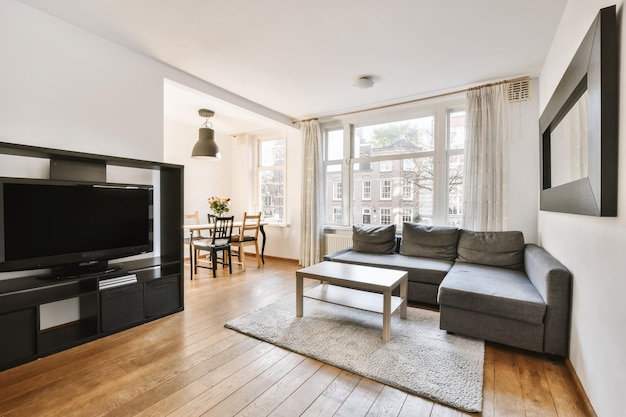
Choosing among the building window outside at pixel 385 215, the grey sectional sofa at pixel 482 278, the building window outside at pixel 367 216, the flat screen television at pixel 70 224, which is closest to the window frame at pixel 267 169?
→ the building window outside at pixel 367 216

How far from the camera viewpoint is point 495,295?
2291 millimetres

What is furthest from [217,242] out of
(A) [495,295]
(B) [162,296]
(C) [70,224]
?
(A) [495,295]

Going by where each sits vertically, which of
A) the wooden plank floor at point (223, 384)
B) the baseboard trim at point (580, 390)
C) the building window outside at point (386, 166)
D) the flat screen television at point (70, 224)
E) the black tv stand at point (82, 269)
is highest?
the building window outside at point (386, 166)

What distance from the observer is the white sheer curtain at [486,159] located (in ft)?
11.6

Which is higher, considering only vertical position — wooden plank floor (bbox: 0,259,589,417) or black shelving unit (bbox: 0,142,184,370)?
black shelving unit (bbox: 0,142,184,370)

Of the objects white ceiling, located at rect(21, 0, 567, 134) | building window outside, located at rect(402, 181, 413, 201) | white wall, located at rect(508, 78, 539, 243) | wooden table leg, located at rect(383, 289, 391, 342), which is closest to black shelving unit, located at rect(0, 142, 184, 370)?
white ceiling, located at rect(21, 0, 567, 134)

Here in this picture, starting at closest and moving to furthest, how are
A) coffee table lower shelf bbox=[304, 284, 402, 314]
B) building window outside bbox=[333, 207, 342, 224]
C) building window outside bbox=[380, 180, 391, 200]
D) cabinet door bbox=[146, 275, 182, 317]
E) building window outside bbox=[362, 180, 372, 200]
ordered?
1. coffee table lower shelf bbox=[304, 284, 402, 314]
2. cabinet door bbox=[146, 275, 182, 317]
3. building window outside bbox=[380, 180, 391, 200]
4. building window outside bbox=[362, 180, 372, 200]
5. building window outside bbox=[333, 207, 342, 224]

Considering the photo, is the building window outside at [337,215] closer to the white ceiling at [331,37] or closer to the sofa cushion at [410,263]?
the sofa cushion at [410,263]

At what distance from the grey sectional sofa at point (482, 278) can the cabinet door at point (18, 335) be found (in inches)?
110

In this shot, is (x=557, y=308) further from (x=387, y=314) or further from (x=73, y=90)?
(x=73, y=90)

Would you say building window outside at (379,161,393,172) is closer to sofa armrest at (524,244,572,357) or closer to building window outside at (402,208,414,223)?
building window outside at (402,208,414,223)

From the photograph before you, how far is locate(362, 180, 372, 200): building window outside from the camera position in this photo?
4727 millimetres

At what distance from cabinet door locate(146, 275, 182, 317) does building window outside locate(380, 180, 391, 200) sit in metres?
3.05

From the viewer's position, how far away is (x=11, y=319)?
1.96m
